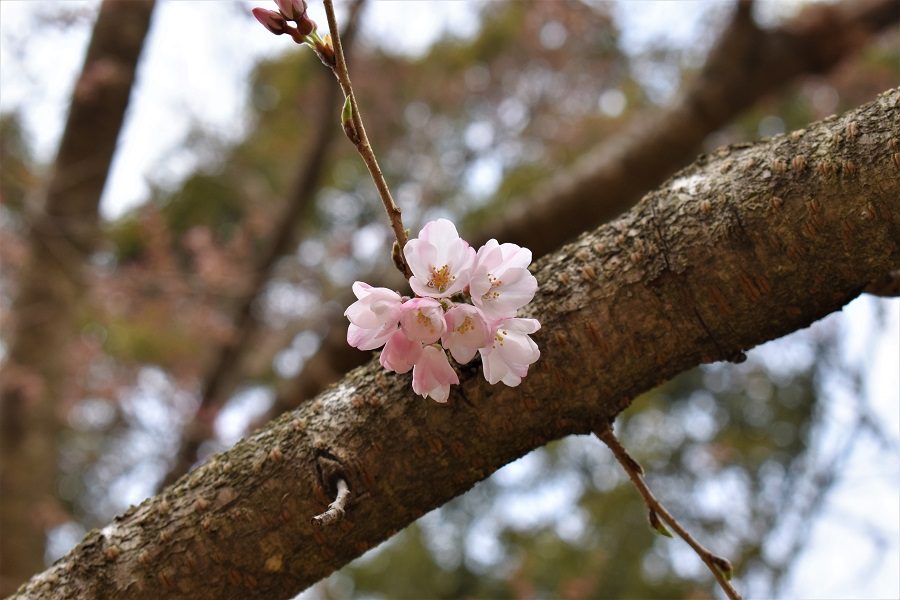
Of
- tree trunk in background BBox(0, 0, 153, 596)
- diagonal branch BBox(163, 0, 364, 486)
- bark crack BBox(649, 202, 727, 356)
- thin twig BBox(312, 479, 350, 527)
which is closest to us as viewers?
thin twig BBox(312, 479, 350, 527)

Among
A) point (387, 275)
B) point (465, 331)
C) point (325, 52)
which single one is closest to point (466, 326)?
point (465, 331)

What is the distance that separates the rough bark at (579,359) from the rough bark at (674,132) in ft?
5.25

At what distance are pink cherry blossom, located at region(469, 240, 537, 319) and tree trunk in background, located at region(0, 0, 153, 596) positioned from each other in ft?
7.30

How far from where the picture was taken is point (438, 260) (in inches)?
29.6

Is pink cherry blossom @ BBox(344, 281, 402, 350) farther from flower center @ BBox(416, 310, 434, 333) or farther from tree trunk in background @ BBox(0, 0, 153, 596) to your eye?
tree trunk in background @ BBox(0, 0, 153, 596)

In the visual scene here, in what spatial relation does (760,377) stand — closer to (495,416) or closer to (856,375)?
(856,375)

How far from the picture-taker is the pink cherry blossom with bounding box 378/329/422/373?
75 cm

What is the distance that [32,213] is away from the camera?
2559mm

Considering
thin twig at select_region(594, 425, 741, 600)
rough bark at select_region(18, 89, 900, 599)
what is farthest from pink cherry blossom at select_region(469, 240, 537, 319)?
thin twig at select_region(594, 425, 741, 600)

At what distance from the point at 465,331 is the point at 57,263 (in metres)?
2.41

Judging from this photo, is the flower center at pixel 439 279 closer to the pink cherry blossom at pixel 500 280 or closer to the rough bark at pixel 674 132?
the pink cherry blossom at pixel 500 280

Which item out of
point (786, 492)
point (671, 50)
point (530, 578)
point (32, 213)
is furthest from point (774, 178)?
point (671, 50)

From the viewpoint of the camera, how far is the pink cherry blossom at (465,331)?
721 millimetres

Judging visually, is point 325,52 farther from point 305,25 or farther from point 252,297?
point 252,297
